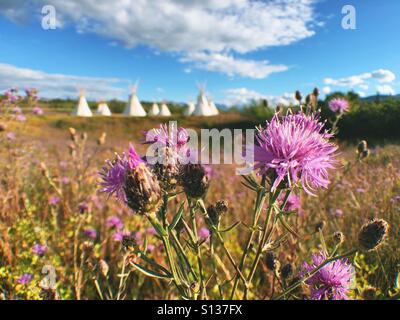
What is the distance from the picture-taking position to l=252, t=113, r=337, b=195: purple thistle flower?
797 millimetres

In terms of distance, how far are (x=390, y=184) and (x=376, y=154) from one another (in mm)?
659

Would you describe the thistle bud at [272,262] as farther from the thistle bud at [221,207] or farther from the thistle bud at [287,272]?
the thistle bud at [221,207]

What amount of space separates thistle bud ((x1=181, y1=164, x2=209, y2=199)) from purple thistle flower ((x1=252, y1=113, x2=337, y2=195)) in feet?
0.66

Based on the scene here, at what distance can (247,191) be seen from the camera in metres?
3.41

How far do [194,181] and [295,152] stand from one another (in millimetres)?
308

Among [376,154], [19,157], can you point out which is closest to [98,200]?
[19,157]

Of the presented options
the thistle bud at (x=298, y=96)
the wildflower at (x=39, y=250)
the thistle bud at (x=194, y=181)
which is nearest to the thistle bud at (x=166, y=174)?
the thistle bud at (x=194, y=181)

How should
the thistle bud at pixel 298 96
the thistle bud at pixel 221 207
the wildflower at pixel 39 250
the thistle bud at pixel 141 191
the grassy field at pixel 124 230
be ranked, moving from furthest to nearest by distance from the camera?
1. the thistle bud at pixel 298 96
2. the wildflower at pixel 39 250
3. the grassy field at pixel 124 230
4. the thistle bud at pixel 221 207
5. the thistle bud at pixel 141 191

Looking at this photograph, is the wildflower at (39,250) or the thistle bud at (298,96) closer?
the wildflower at (39,250)

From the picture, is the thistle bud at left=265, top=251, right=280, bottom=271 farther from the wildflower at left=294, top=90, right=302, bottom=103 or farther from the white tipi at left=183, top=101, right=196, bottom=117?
the white tipi at left=183, top=101, right=196, bottom=117

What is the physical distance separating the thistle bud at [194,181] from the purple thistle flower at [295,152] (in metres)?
0.20

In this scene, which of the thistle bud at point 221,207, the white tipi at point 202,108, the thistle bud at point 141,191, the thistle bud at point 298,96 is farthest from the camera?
the white tipi at point 202,108

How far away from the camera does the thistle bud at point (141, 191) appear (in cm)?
78
